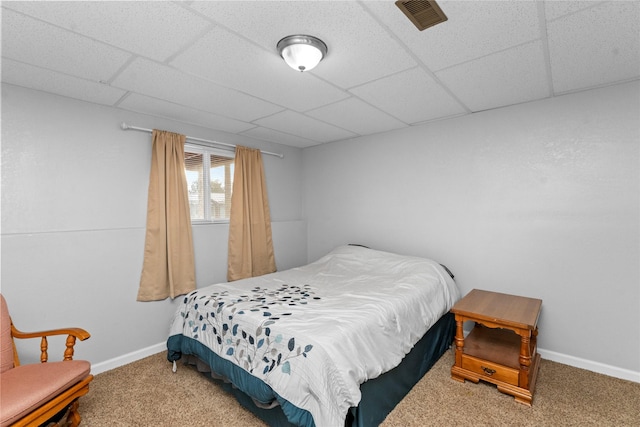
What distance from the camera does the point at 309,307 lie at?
Answer: 218 centimetres

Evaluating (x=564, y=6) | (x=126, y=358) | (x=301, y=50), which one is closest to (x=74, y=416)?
(x=126, y=358)

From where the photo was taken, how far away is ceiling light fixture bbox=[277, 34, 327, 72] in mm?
1613

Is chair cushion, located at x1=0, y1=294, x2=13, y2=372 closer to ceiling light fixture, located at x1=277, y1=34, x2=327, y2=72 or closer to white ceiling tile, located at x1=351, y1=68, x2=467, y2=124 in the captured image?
ceiling light fixture, located at x1=277, y1=34, x2=327, y2=72

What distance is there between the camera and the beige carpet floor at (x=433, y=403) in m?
1.89

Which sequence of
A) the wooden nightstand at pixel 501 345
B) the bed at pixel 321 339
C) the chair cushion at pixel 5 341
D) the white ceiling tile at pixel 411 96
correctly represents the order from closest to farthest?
1. the bed at pixel 321 339
2. the chair cushion at pixel 5 341
3. the wooden nightstand at pixel 501 345
4. the white ceiling tile at pixel 411 96

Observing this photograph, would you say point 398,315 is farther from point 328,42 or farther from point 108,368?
point 108,368

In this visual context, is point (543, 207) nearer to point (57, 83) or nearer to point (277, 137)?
point (277, 137)

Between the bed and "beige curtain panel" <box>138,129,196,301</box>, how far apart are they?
1.71 ft

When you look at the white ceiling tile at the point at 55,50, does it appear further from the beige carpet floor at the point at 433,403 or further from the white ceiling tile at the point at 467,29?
the beige carpet floor at the point at 433,403

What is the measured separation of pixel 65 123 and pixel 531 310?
3.98m

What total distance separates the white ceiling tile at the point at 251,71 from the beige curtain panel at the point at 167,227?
1131 millimetres

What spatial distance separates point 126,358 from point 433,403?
Answer: 2.61m

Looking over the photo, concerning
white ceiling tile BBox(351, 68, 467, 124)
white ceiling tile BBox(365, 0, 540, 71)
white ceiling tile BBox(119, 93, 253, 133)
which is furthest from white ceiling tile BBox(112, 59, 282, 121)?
white ceiling tile BBox(365, 0, 540, 71)

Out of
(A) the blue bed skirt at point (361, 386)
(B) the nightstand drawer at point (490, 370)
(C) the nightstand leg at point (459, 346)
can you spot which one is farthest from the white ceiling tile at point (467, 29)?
(B) the nightstand drawer at point (490, 370)
